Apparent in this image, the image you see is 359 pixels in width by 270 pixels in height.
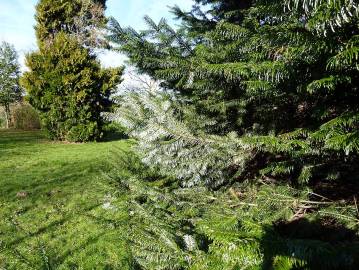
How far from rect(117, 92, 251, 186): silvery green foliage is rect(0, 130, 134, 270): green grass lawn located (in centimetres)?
69

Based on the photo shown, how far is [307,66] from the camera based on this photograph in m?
1.96

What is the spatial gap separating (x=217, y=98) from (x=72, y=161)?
9379 mm

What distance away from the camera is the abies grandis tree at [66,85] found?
16156 mm

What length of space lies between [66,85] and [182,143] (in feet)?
48.1

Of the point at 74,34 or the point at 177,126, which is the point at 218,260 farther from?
the point at 74,34

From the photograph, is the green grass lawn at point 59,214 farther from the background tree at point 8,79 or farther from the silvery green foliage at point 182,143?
the background tree at point 8,79

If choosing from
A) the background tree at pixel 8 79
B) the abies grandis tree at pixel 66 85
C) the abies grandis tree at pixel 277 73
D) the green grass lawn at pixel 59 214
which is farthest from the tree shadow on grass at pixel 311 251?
the background tree at pixel 8 79

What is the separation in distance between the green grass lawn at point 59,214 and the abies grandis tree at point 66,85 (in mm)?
4466

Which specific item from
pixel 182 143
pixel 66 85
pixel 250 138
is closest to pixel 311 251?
pixel 250 138

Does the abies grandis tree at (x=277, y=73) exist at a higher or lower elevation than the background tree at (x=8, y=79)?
lower

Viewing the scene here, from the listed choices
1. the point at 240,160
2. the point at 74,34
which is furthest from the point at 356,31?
the point at 74,34

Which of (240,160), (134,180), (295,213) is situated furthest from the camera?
(134,180)

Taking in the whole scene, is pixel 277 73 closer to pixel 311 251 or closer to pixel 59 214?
pixel 311 251

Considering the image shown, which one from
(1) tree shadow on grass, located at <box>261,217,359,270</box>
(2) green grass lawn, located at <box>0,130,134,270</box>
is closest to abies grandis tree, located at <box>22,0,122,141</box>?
(2) green grass lawn, located at <box>0,130,134,270</box>
